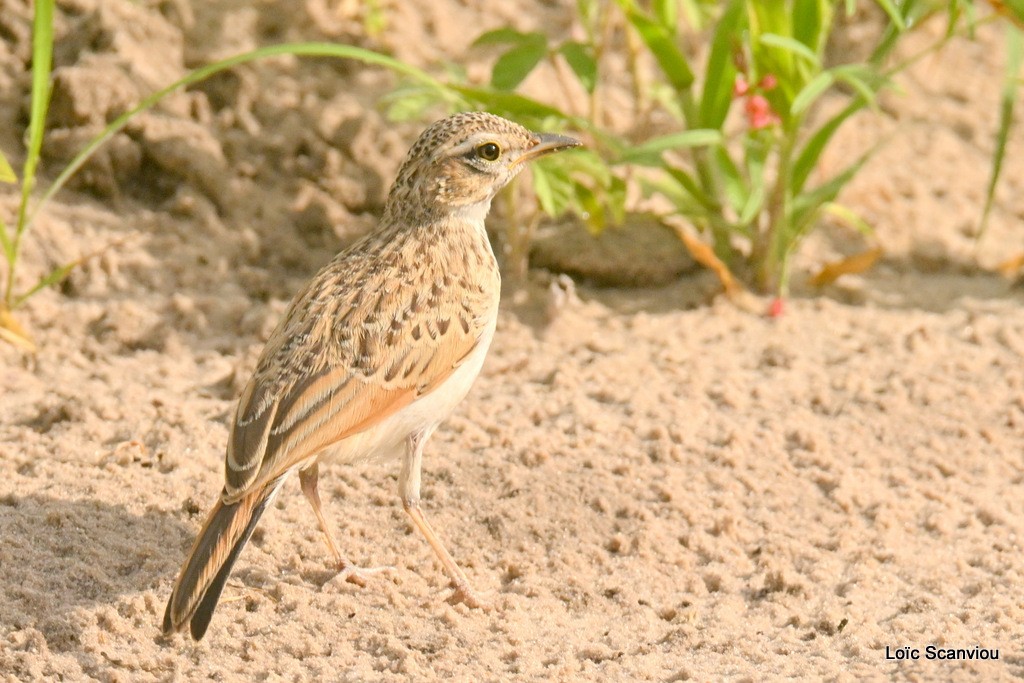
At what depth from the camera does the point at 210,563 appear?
4715 mm

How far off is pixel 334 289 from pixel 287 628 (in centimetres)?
135

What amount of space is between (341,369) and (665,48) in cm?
310

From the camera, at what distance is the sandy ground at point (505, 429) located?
5.14m

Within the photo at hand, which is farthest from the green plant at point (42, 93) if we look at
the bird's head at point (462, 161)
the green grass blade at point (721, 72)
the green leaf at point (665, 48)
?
the green grass blade at point (721, 72)

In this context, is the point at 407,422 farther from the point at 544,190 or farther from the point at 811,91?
the point at 811,91

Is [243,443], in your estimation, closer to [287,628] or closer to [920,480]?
[287,628]

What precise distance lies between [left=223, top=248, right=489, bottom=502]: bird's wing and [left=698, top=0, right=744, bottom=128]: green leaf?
2372 mm

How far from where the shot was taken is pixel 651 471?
6.26m

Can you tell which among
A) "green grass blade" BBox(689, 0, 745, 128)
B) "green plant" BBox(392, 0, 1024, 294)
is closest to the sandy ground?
"green plant" BBox(392, 0, 1024, 294)

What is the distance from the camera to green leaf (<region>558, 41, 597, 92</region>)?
276 inches

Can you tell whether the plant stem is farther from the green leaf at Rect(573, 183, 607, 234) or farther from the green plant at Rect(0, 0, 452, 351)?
the green plant at Rect(0, 0, 452, 351)

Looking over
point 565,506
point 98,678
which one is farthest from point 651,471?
point 98,678

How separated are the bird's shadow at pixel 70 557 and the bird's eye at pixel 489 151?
197 centimetres

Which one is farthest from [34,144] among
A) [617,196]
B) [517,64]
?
[617,196]
